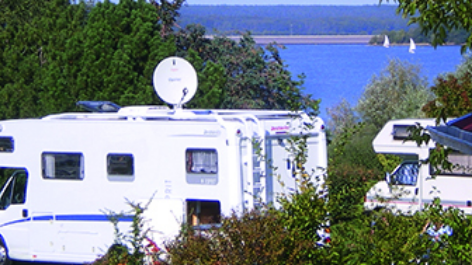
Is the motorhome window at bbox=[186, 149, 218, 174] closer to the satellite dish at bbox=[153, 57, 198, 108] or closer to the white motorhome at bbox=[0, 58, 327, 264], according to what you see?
the white motorhome at bbox=[0, 58, 327, 264]

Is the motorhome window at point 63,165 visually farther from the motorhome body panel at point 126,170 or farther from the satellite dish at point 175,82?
the satellite dish at point 175,82

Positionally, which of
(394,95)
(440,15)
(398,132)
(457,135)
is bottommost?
(457,135)

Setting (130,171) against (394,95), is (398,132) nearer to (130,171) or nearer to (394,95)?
(130,171)

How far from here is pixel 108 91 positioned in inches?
627

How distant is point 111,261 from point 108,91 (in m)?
9.10

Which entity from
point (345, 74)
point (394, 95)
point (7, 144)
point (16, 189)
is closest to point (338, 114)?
point (394, 95)

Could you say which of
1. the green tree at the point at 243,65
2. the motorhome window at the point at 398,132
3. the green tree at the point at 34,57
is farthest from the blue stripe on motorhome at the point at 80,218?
the green tree at the point at 243,65

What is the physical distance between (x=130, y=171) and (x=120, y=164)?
19cm

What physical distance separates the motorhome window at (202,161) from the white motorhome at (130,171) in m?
0.01

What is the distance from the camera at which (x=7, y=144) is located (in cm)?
1109

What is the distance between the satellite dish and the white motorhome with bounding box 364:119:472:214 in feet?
12.6

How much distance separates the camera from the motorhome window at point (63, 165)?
411 inches

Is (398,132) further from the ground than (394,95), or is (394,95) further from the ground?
(394,95)

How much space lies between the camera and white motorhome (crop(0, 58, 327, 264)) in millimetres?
9578
